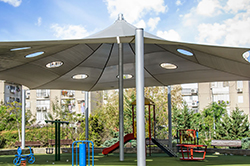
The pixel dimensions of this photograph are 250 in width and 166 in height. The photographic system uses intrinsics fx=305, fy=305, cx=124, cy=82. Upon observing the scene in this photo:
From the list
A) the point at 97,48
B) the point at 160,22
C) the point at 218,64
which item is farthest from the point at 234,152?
the point at 160,22

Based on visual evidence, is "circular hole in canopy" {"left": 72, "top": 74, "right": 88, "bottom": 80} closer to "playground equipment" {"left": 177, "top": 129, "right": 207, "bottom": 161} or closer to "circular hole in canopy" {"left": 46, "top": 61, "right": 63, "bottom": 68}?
"circular hole in canopy" {"left": 46, "top": 61, "right": 63, "bottom": 68}

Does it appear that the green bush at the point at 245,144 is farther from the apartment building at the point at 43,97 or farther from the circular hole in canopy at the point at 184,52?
the apartment building at the point at 43,97

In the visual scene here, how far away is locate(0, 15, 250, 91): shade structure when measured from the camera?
9289mm

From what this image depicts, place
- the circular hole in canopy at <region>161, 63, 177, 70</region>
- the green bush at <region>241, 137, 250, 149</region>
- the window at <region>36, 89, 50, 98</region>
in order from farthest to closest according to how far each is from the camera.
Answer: the window at <region>36, 89, 50, 98</region>
the green bush at <region>241, 137, 250, 149</region>
the circular hole in canopy at <region>161, 63, 177, 70</region>

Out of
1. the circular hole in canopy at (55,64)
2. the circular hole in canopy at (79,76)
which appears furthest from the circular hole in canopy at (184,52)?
the circular hole in canopy at (79,76)

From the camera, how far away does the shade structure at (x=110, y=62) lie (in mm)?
9289

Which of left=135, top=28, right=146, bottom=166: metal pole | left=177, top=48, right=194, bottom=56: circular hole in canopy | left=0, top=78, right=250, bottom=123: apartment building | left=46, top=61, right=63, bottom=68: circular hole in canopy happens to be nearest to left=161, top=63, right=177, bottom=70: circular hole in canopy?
left=177, top=48, right=194, bottom=56: circular hole in canopy

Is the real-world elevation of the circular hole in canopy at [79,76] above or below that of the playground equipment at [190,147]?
above

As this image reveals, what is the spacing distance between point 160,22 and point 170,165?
36118 millimetres

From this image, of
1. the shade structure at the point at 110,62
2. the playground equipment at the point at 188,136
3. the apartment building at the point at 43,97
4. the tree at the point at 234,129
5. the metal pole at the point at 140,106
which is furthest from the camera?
the apartment building at the point at 43,97

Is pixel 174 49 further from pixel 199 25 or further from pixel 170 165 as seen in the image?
pixel 199 25

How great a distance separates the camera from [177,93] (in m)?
27.8

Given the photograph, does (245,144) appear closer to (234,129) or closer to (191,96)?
(234,129)

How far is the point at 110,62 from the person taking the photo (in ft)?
48.1
